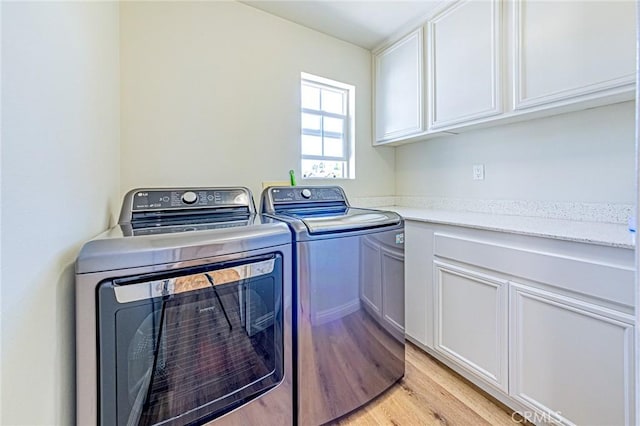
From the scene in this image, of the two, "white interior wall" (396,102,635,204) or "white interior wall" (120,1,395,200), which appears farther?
"white interior wall" (120,1,395,200)

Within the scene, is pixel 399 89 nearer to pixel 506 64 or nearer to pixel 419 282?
pixel 506 64

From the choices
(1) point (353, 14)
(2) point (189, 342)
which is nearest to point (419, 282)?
(2) point (189, 342)

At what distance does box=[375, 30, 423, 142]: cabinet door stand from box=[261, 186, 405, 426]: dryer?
1.08 meters

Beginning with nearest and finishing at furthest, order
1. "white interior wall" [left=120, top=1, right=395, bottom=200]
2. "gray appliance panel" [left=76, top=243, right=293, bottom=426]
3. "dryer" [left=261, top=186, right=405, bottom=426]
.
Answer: "gray appliance panel" [left=76, top=243, right=293, bottom=426], "dryer" [left=261, top=186, right=405, bottom=426], "white interior wall" [left=120, top=1, right=395, bottom=200]

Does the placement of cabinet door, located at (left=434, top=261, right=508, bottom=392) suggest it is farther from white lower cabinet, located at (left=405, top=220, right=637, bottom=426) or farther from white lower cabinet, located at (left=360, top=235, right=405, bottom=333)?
white lower cabinet, located at (left=360, top=235, right=405, bottom=333)

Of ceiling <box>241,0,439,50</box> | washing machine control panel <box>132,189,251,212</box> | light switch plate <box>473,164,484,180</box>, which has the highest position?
ceiling <box>241,0,439,50</box>

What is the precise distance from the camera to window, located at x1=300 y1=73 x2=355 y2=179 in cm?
235

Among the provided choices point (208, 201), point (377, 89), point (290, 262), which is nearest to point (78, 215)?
point (208, 201)

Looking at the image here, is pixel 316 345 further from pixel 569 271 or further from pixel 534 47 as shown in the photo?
pixel 534 47

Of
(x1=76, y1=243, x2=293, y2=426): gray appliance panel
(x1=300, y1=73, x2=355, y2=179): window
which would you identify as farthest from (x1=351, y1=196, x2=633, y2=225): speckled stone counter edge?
(x1=76, y1=243, x2=293, y2=426): gray appliance panel

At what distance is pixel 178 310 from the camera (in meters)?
0.91

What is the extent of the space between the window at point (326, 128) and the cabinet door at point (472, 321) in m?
1.24

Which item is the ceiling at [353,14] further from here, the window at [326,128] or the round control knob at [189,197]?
the round control knob at [189,197]

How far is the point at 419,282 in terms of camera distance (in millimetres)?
1812
